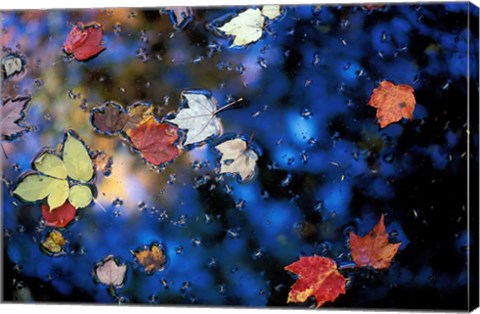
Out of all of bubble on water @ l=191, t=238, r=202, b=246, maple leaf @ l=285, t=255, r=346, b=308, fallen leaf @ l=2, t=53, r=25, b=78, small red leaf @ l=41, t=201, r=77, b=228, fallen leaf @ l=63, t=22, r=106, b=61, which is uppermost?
fallen leaf @ l=63, t=22, r=106, b=61

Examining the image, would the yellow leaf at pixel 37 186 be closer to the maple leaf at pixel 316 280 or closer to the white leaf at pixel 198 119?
the white leaf at pixel 198 119

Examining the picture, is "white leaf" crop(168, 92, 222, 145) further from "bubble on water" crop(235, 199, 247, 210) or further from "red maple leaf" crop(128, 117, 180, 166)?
"bubble on water" crop(235, 199, 247, 210)

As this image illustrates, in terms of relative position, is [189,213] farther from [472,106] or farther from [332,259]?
[472,106]

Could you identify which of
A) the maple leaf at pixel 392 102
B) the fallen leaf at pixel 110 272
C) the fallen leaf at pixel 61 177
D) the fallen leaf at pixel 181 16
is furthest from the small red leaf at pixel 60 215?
the maple leaf at pixel 392 102

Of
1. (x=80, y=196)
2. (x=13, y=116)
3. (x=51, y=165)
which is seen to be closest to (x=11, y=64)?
(x=13, y=116)

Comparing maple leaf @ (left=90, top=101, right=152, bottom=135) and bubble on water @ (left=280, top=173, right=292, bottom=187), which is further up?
maple leaf @ (left=90, top=101, right=152, bottom=135)

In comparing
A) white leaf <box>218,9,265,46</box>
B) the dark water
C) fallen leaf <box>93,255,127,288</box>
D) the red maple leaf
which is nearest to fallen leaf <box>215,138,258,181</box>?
the dark water

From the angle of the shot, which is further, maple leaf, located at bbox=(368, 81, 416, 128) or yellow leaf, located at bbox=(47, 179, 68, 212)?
yellow leaf, located at bbox=(47, 179, 68, 212)
